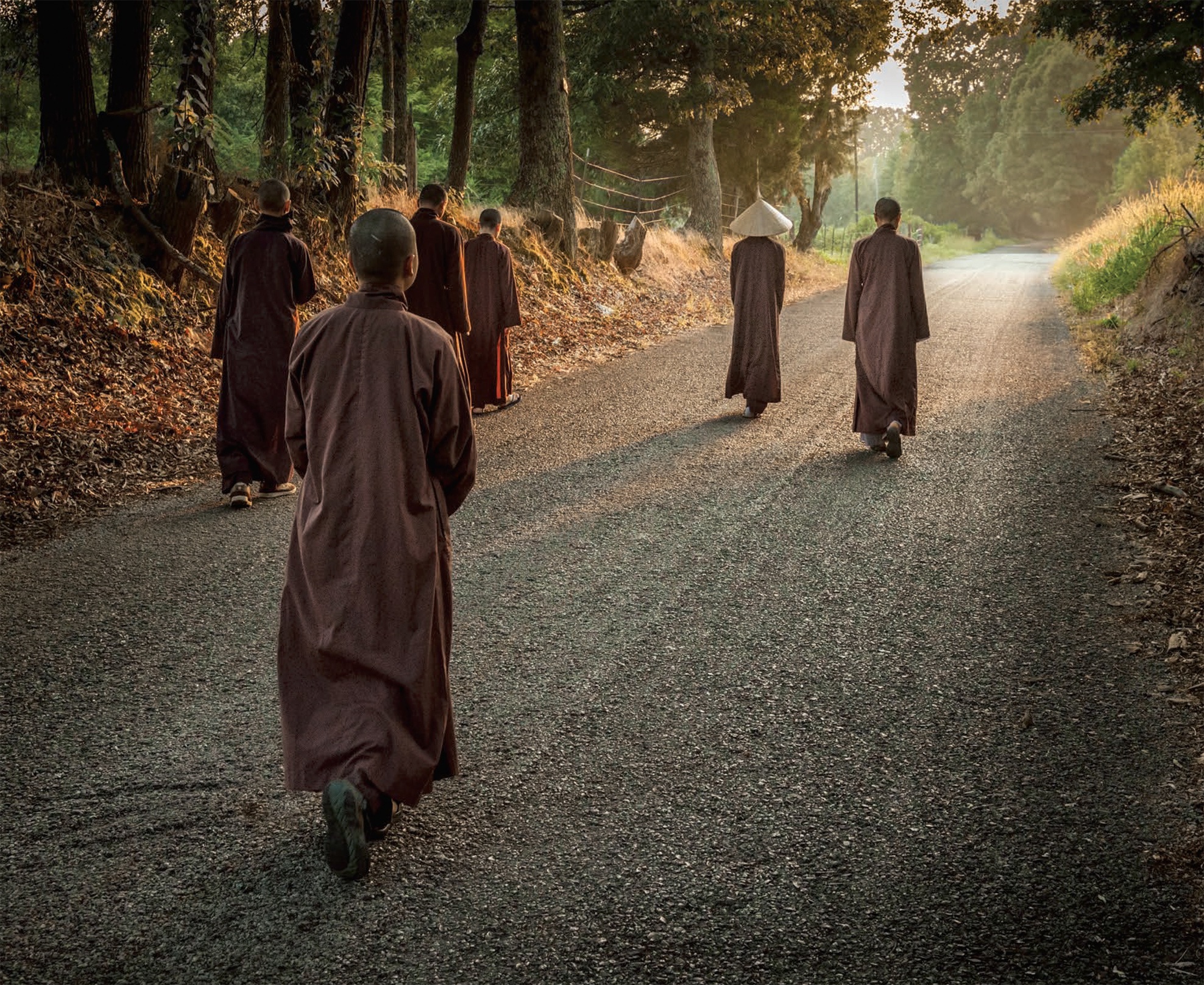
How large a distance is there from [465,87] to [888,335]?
42.3 feet

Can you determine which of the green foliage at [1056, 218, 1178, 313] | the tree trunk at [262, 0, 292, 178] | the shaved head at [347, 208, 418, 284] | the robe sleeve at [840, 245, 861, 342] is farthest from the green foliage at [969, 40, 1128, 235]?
the shaved head at [347, 208, 418, 284]

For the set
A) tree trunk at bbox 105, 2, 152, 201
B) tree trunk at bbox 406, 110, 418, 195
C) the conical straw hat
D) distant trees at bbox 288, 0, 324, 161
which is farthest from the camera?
tree trunk at bbox 406, 110, 418, 195

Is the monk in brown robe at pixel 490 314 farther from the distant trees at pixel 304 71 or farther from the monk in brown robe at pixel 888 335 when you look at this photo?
the monk in brown robe at pixel 888 335

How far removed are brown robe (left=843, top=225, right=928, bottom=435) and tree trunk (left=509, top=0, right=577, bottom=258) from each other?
10416 millimetres

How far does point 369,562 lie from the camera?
11.0 feet

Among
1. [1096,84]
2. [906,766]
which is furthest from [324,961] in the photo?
[1096,84]

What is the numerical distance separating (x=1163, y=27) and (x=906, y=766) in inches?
557

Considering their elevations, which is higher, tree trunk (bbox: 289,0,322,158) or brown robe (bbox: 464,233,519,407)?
tree trunk (bbox: 289,0,322,158)

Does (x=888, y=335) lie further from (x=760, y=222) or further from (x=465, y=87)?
(x=465, y=87)

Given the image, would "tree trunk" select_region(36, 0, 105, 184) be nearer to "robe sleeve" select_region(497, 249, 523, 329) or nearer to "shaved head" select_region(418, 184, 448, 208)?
"shaved head" select_region(418, 184, 448, 208)

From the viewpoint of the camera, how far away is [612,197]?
31.3 meters

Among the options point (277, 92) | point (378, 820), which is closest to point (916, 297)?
point (378, 820)

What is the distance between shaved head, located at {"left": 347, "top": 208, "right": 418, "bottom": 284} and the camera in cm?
345

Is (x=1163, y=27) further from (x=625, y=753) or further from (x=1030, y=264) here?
(x=1030, y=264)
